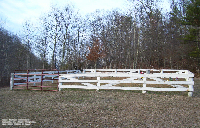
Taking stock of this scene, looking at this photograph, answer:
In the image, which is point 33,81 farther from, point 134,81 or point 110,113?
point 110,113

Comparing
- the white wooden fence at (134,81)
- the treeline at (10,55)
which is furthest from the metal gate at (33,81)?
the treeline at (10,55)

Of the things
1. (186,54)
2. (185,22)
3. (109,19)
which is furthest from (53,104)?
(109,19)

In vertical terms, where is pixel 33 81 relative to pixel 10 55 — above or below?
below

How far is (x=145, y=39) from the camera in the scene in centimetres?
2966

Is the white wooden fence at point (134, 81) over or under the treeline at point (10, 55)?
under

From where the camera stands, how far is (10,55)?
2586cm

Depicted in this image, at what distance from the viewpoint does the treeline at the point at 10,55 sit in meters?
24.1

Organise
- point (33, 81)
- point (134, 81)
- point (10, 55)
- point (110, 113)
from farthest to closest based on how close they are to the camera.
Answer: point (10, 55) < point (33, 81) < point (134, 81) < point (110, 113)

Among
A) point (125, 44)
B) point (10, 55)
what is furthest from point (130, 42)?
point (10, 55)

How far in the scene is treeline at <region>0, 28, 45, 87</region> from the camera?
2411cm

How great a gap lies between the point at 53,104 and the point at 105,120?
288 centimetres

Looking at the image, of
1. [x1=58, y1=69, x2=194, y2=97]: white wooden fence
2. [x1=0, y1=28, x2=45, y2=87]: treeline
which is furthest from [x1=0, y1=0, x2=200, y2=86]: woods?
[x1=58, y1=69, x2=194, y2=97]: white wooden fence

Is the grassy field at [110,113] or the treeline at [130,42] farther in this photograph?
the treeline at [130,42]

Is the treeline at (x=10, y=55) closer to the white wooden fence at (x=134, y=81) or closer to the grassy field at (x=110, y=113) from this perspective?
the white wooden fence at (x=134, y=81)
